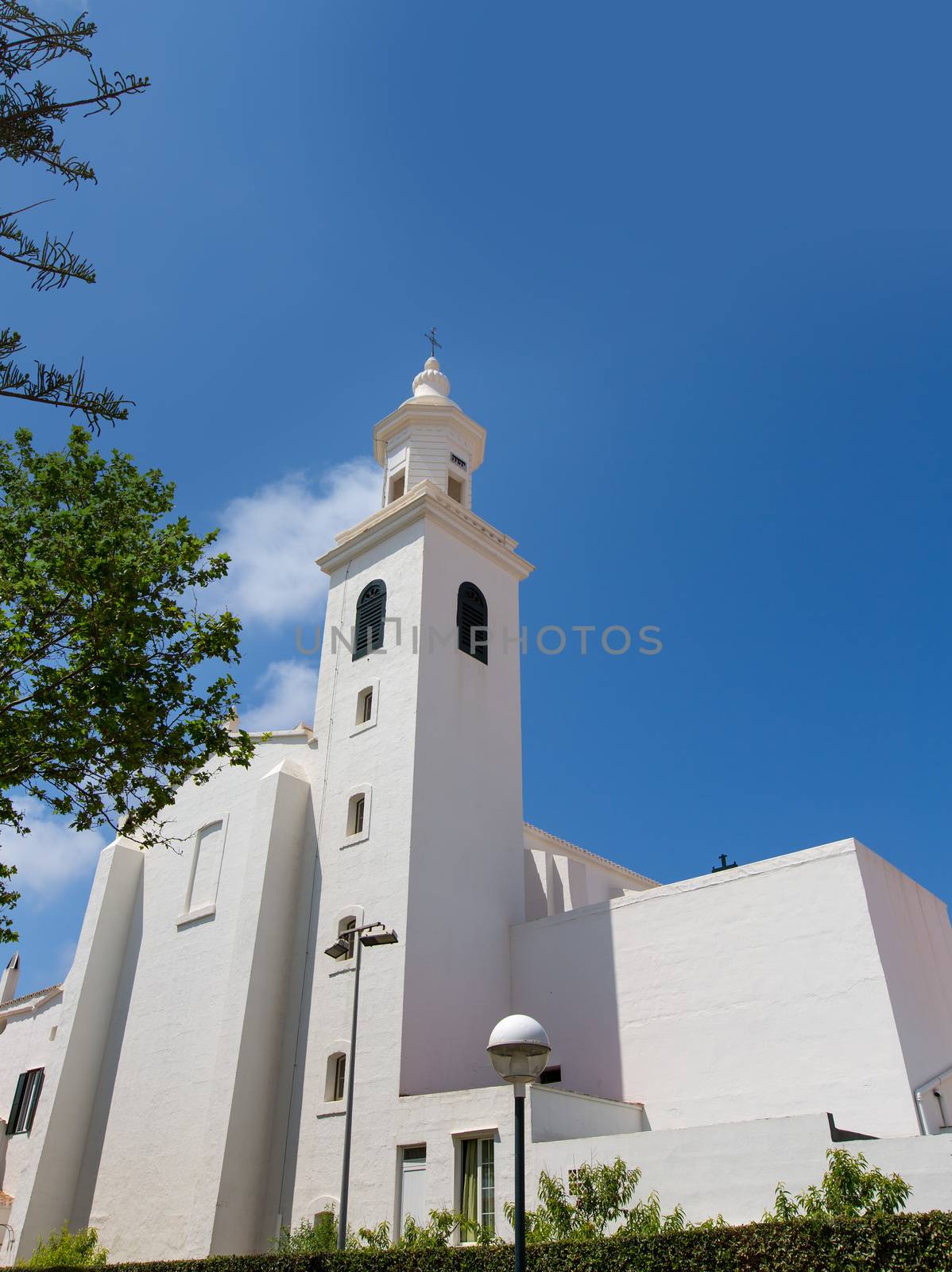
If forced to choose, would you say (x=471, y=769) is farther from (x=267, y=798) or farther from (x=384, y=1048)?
(x=384, y=1048)

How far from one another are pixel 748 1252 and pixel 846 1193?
2130mm

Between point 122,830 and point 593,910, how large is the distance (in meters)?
11.7

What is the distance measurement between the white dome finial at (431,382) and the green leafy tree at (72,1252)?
24.7 m

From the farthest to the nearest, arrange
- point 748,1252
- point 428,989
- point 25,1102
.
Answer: point 25,1102
point 428,989
point 748,1252

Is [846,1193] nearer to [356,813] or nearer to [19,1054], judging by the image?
[356,813]

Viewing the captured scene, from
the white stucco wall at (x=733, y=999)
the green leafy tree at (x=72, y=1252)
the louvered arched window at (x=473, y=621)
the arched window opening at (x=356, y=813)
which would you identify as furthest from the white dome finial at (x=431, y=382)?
the green leafy tree at (x=72, y=1252)

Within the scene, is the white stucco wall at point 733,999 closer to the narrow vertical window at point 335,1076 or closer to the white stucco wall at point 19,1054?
the narrow vertical window at point 335,1076

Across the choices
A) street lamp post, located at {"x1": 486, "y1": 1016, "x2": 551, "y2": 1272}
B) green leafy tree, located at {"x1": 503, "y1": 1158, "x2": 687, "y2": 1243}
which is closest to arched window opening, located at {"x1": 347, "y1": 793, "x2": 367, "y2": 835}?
green leafy tree, located at {"x1": 503, "y1": 1158, "x2": 687, "y2": 1243}

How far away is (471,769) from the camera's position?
82.2 ft

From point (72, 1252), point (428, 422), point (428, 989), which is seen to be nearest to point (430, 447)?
point (428, 422)

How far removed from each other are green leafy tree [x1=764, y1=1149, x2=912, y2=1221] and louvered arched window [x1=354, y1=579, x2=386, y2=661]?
16414mm

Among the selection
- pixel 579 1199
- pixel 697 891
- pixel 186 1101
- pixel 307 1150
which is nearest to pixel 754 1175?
pixel 579 1199

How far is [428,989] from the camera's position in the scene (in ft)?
68.9

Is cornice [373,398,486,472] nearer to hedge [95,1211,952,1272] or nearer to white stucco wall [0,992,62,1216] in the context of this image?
white stucco wall [0,992,62,1216]
